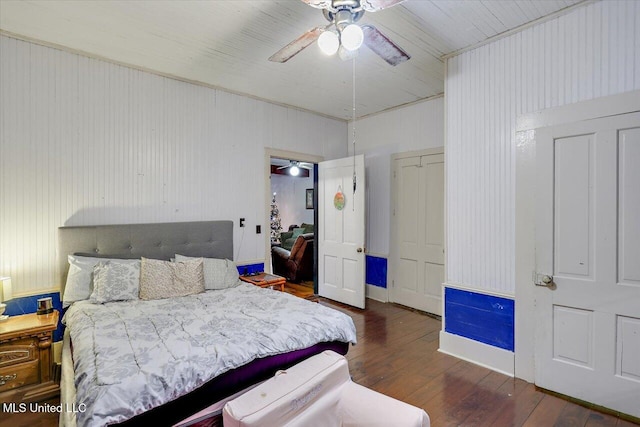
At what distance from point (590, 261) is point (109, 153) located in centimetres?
419

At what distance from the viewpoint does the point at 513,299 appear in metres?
2.67

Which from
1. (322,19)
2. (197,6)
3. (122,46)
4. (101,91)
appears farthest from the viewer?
(101,91)

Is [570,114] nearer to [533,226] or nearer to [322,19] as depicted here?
[533,226]

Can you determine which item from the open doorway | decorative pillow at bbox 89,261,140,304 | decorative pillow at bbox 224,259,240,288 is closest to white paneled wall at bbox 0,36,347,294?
decorative pillow at bbox 89,261,140,304

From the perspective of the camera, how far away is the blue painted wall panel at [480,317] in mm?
2705

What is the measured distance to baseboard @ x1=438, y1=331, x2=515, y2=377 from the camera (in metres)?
2.70

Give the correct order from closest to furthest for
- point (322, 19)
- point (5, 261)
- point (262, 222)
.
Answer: point (322, 19)
point (5, 261)
point (262, 222)

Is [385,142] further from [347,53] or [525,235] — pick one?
[347,53]

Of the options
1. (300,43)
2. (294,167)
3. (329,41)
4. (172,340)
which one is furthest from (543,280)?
(294,167)

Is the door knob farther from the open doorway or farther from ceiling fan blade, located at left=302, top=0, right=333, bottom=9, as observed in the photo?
the open doorway

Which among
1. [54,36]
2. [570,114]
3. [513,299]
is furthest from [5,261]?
[570,114]

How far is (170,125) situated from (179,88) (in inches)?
17.2

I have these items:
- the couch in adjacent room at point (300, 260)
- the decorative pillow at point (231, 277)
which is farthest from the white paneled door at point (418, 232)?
the decorative pillow at point (231, 277)

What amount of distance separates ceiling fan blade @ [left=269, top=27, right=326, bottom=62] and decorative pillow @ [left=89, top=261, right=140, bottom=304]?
85.5 inches
